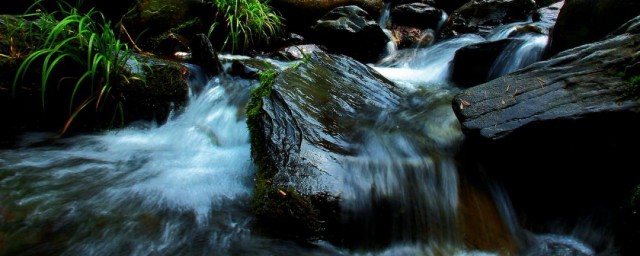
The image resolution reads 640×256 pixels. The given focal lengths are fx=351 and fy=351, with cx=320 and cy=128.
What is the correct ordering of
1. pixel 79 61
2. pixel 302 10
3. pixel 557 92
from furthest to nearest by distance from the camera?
pixel 302 10, pixel 79 61, pixel 557 92

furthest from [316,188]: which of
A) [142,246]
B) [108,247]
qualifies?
[108,247]

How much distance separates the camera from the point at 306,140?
2568 mm

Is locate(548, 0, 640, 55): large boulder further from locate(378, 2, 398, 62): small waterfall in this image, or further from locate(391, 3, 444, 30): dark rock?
locate(391, 3, 444, 30): dark rock

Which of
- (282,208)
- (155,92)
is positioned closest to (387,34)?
(155,92)

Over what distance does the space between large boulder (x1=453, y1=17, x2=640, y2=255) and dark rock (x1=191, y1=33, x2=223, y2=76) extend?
3360 millimetres

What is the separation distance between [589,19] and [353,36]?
379 centimetres

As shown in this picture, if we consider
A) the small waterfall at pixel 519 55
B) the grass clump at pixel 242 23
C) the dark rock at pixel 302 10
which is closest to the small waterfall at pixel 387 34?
the dark rock at pixel 302 10

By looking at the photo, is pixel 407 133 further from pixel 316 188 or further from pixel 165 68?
pixel 165 68

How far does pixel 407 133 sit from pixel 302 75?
1257 millimetres

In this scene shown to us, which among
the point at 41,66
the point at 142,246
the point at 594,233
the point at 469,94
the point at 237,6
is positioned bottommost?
the point at 594,233

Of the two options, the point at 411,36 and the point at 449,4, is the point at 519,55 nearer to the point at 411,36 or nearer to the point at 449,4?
the point at 411,36

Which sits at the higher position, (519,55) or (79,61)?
(79,61)

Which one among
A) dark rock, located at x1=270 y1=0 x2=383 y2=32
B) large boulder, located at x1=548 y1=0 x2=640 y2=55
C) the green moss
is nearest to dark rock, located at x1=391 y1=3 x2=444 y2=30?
dark rock, located at x1=270 y1=0 x2=383 y2=32

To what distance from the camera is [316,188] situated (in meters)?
2.24
